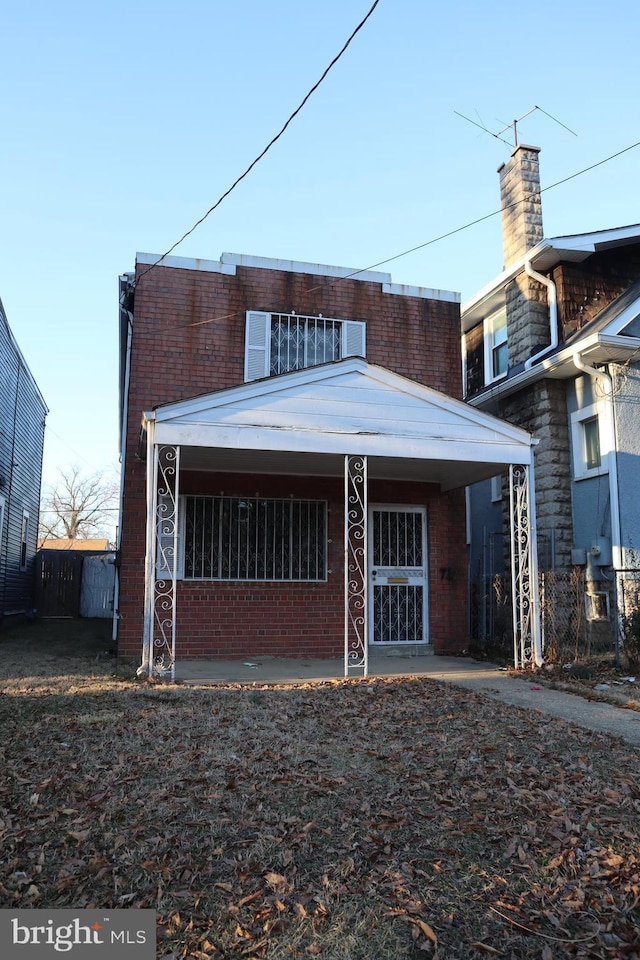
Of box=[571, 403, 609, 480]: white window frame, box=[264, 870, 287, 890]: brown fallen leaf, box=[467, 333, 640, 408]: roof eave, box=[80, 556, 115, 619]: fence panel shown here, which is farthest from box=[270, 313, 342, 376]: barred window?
box=[80, 556, 115, 619]: fence panel

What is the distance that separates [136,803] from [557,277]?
11.7 m

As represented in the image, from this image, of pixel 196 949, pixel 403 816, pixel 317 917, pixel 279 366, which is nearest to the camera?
pixel 196 949

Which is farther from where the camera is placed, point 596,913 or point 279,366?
point 279,366

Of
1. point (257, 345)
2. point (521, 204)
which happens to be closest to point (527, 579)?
point (257, 345)

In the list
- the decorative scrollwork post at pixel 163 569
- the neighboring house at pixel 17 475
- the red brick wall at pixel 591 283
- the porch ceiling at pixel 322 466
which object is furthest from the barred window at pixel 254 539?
the neighboring house at pixel 17 475

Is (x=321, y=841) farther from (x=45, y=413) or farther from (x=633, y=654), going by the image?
(x=45, y=413)

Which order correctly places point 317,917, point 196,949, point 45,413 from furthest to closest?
1. point 45,413
2. point 317,917
3. point 196,949

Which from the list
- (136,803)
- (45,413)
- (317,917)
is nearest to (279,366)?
(136,803)

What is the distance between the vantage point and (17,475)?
18.2m

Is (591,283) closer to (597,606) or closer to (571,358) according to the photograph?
(571,358)

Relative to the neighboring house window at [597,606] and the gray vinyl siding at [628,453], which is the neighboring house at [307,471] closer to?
the neighboring house window at [597,606]

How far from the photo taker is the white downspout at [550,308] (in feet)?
41.8

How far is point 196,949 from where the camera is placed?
8.98 ft

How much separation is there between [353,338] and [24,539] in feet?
40.8
